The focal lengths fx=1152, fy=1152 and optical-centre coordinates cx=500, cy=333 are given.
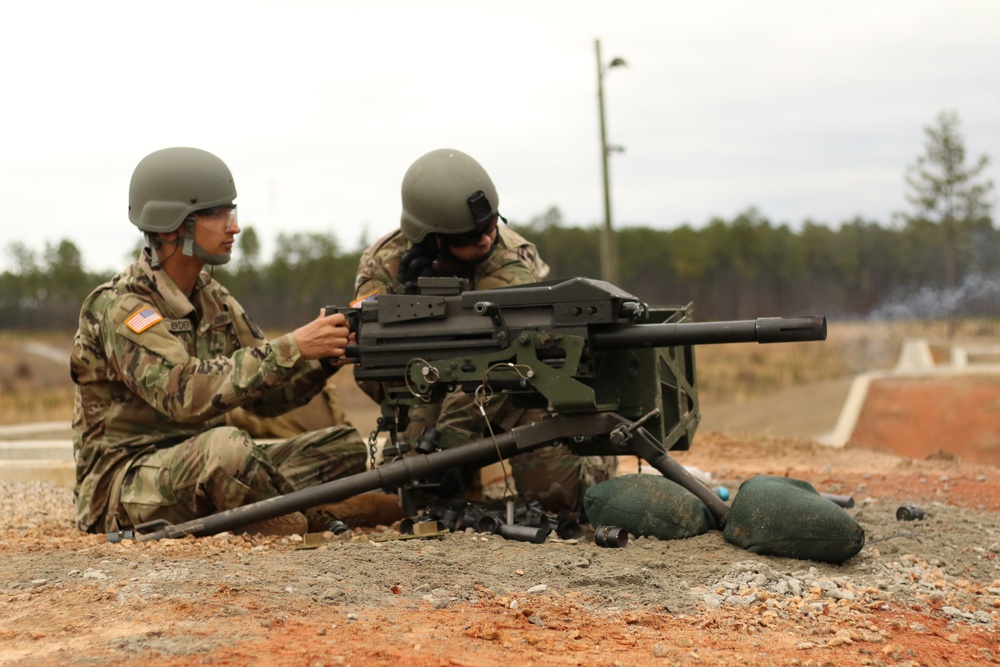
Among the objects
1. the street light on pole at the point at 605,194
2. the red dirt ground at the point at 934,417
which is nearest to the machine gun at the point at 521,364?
the red dirt ground at the point at 934,417

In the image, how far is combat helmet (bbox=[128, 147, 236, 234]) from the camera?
602 centimetres

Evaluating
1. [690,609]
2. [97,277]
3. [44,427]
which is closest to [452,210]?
[690,609]

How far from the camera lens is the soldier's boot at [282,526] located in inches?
229

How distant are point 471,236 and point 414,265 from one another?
1.20ft

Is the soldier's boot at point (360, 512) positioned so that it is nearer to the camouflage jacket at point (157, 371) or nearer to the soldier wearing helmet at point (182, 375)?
the soldier wearing helmet at point (182, 375)

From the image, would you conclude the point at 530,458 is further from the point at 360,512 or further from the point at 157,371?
the point at 157,371

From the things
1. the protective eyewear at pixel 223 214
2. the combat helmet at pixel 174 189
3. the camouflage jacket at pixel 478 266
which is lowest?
the camouflage jacket at pixel 478 266

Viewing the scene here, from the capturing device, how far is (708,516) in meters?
5.54

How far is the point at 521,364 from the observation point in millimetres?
5305

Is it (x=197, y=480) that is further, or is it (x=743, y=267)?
(x=743, y=267)

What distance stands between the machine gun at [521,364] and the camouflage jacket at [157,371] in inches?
19.7

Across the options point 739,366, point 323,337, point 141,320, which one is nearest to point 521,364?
point 323,337

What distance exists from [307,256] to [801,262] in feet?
67.5

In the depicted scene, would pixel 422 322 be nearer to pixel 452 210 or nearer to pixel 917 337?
pixel 452 210
